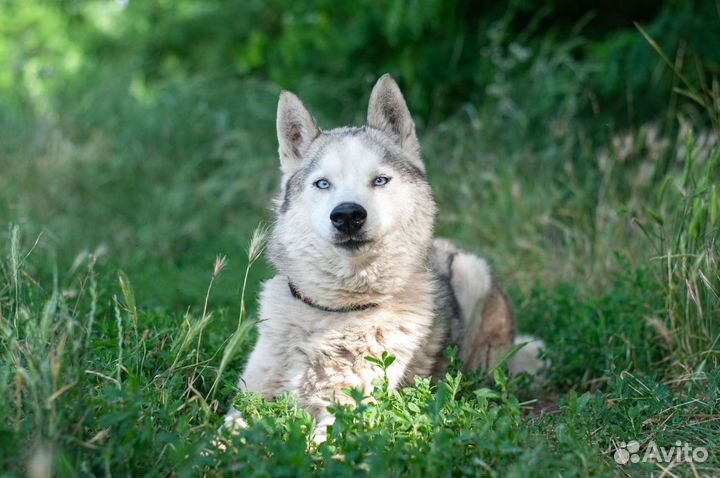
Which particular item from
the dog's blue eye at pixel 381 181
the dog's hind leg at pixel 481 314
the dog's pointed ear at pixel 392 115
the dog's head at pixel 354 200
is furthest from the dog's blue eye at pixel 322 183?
the dog's hind leg at pixel 481 314

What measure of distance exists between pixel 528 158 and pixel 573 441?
15.5 feet

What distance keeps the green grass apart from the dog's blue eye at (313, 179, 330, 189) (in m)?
0.62

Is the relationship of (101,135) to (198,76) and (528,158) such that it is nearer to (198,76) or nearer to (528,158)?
(198,76)

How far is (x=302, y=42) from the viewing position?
29.3 feet

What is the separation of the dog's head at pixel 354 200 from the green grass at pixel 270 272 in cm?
47

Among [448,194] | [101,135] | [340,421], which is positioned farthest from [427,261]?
[101,135]

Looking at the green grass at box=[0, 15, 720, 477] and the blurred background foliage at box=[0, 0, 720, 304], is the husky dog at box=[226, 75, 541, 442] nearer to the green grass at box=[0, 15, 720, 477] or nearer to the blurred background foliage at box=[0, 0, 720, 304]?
the green grass at box=[0, 15, 720, 477]

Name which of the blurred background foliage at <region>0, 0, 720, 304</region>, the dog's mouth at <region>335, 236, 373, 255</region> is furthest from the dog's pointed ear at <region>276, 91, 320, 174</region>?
the blurred background foliage at <region>0, 0, 720, 304</region>

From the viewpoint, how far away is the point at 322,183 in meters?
3.82

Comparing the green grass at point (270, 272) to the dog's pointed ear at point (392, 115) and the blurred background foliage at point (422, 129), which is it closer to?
the blurred background foliage at point (422, 129)

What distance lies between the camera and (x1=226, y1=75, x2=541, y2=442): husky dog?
11.7 feet

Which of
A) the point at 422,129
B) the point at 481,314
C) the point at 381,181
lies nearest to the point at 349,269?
the point at 381,181

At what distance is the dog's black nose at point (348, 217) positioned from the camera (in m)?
3.45

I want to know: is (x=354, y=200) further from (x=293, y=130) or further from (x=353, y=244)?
(x=293, y=130)
